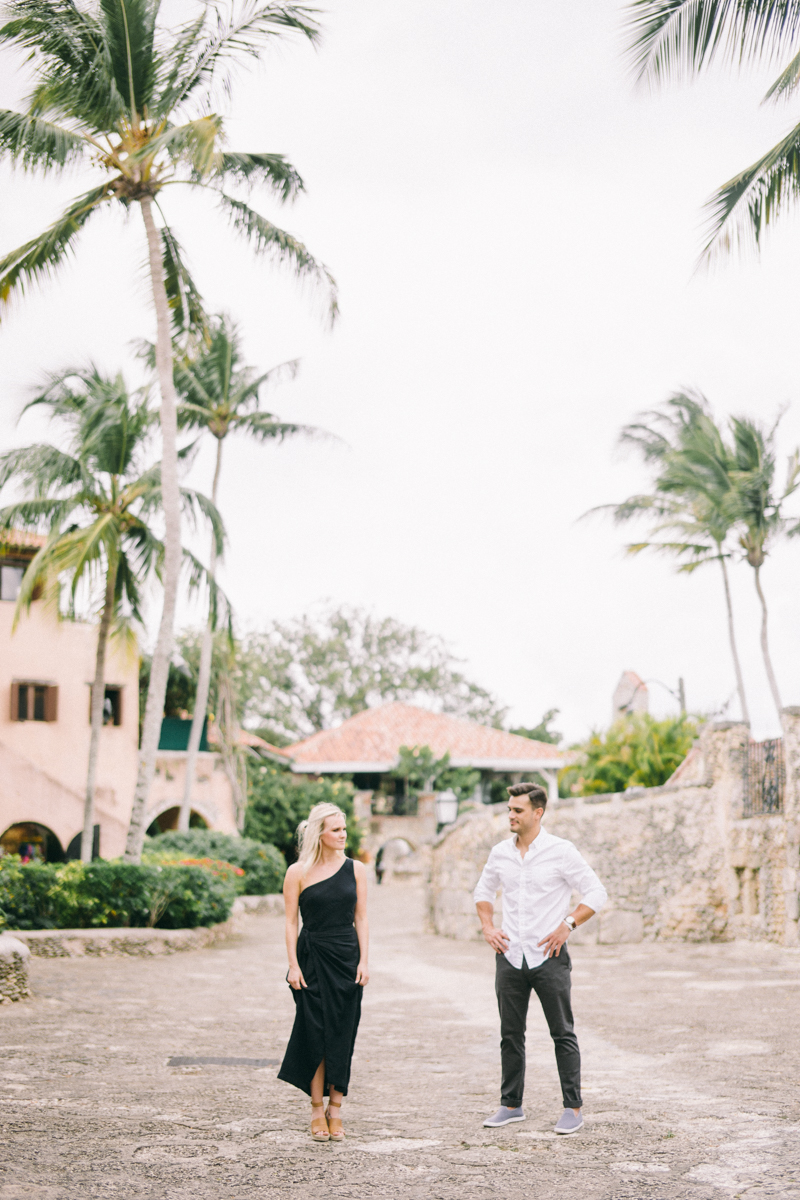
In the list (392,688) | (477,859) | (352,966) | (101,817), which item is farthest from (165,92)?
(392,688)

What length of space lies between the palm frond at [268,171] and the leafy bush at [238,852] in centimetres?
1223

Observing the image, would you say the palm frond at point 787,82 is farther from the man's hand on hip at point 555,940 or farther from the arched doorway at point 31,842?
the arched doorway at point 31,842

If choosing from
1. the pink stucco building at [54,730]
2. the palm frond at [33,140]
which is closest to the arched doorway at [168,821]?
the pink stucco building at [54,730]

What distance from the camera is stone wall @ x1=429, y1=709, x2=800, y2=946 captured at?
14.2 meters

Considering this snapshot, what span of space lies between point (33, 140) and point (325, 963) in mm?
12314

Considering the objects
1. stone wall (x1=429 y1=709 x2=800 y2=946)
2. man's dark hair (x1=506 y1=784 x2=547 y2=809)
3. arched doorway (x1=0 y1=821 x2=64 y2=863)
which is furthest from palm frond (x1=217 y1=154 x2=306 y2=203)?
arched doorway (x1=0 y1=821 x2=64 y2=863)

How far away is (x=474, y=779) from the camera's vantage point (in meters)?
35.3

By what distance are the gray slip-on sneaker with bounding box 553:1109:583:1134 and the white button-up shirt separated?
67cm

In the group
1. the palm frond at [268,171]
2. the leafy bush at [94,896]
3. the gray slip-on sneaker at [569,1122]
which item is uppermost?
the palm frond at [268,171]

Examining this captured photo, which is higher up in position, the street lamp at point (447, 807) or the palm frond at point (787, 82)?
the palm frond at point (787, 82)

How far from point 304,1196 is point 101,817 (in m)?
23.0

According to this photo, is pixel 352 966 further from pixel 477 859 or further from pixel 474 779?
pixel 474 779

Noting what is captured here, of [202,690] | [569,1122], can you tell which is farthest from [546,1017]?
[202,690]

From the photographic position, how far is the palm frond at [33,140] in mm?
13992
